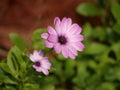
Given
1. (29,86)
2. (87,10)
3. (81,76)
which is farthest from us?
(87,10)

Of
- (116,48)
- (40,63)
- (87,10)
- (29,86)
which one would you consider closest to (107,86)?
(116,48)

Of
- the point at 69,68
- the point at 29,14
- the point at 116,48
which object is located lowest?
the point at 69,68

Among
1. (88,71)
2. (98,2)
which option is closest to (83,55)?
(88,71)

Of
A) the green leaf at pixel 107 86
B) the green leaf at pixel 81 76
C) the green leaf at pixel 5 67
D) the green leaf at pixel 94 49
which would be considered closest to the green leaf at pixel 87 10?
the green leaf at pixel 94 49

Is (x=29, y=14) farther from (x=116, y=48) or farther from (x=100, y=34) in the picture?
(x=116, y=48)

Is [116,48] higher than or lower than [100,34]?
lower

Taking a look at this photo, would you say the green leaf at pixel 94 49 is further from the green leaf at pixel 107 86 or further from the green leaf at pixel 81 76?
the green leaf at pixel 107 86
